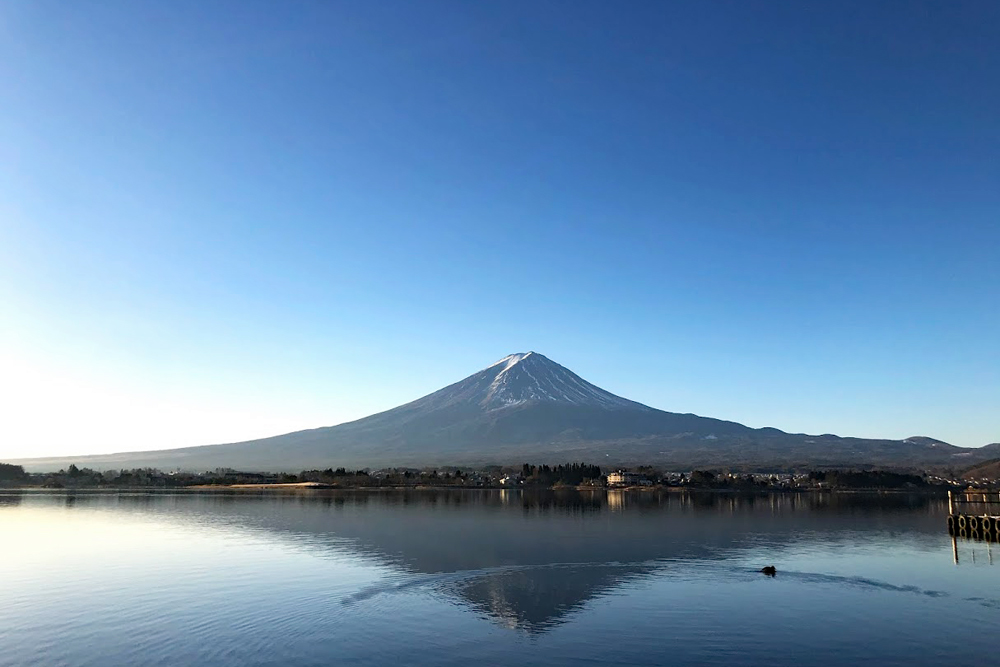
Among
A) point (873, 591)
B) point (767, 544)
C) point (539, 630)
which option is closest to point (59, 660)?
point (539, 630)

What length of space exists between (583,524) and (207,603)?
44.9 meters

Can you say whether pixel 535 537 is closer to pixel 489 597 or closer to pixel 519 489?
pixel 489 597

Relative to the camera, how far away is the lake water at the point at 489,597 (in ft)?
78.5

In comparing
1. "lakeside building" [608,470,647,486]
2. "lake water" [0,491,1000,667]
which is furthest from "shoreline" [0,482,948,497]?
"lake water" [0,491,1000,667]

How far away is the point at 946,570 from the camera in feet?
140

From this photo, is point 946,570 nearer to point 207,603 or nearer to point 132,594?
point 207,603

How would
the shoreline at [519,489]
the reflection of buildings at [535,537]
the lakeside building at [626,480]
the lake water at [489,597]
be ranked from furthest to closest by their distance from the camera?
1. the lakeside building at [626,480]
2. the shoreline at [519,489]
3. the reflection of buildings at [535,537]
4. the lake water at [489,597]

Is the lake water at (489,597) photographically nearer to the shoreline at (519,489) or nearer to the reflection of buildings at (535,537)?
the reflection of buildings at (535,537)

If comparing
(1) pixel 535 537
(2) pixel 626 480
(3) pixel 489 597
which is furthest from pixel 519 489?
(3) pixel 489 597

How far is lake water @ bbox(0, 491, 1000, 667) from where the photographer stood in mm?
23922

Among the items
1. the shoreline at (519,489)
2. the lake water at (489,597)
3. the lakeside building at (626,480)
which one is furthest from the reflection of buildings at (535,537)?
the lakeside building at (626,480)

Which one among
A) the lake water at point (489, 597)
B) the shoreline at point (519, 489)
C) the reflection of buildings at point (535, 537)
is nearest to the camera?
the lake water at point (489, 597)

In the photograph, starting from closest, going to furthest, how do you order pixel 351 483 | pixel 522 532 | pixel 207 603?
pixel 207 603
pixel 522 532
pixel 351 483

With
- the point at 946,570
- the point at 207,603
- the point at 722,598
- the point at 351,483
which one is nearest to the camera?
the point at 207,603
